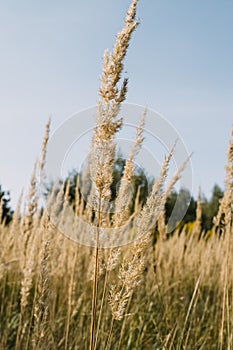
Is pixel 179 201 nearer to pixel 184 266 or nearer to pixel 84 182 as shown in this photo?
pixel 84 182

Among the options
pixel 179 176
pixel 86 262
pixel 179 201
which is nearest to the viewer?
pixel 179 176

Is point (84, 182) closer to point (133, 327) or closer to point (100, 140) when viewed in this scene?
point (133, 327)

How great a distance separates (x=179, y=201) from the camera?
10.9 ft

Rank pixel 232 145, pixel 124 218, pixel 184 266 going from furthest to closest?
pixel 184 266
pixel 232 145
pixel 124 218

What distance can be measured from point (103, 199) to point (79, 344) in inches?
94.5

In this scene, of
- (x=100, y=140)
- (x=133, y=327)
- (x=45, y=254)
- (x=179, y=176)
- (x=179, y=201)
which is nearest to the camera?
(x=100, y=140)

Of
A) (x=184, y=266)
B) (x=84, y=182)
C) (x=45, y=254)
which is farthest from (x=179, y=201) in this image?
(x=184, y=266)

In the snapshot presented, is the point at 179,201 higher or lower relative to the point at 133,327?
higher

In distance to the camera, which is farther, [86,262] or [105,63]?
[86,262]

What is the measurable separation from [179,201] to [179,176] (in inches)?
26.3

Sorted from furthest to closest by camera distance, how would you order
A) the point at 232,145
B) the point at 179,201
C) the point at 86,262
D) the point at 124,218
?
1. the point at 86,262
2. the point at 179,201
3. the point at 232,145
4. the point at 124,218

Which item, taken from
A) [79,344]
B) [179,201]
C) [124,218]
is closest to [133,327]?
[79,344]

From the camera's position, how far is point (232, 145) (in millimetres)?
2387

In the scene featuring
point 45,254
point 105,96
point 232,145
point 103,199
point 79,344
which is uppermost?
point 232,145
